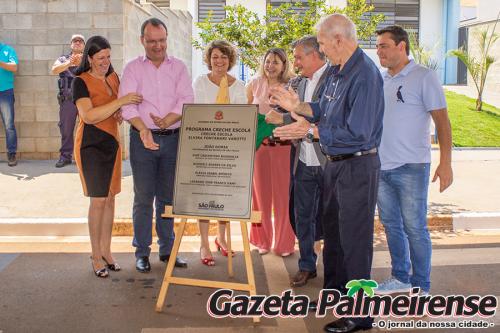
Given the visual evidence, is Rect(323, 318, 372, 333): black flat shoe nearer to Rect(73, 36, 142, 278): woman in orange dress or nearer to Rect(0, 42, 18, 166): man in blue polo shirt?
Rect(73, 36, 142, 278): woman in orange dress

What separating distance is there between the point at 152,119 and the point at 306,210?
159cm

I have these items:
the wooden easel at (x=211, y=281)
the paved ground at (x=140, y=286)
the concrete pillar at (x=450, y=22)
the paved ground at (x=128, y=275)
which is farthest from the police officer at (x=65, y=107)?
the concrete pillar at (x=450, y=22)

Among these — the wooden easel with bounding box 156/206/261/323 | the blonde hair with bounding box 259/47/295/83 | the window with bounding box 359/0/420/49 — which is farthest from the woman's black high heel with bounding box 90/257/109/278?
Answer: the window with bounding box 359/0/420/49

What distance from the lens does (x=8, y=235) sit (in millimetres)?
7387

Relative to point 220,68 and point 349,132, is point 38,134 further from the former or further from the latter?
point 349,132

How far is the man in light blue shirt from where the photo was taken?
16.0ft

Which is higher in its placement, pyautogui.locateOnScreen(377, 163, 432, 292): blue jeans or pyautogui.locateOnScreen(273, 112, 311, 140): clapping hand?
pyautogui.locateOnScreen(273, 112, 311, 140): clapping hand

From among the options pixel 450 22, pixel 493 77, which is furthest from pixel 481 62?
pixel 450 22

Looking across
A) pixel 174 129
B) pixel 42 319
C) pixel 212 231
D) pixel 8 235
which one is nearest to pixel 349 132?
pixel 174 129

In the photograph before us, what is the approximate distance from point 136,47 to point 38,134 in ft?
8.10

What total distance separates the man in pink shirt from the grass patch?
36.4 ft

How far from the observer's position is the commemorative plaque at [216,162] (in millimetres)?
4953

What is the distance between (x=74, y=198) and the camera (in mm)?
8594

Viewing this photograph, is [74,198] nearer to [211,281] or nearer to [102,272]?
[102,272]
